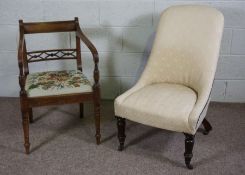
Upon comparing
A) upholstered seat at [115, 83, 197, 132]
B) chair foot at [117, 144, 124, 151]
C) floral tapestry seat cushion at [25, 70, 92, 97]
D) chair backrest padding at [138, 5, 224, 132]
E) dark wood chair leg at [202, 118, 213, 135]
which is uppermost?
chair backrest padding at [138, 5, 224, 132]

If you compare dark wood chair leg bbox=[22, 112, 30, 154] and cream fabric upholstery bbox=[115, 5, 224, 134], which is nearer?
cream fabric upholstery bbox=[115, 5, 224, 134]

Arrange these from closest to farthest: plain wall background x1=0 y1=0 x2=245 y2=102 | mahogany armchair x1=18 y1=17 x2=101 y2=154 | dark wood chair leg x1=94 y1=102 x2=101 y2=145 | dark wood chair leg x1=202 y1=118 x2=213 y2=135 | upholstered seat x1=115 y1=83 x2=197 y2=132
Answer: upholstered seat x1=115 y1=83 x2=197 y2=132 → mahogany armchair x1=18 y1=17 x2=101 y2=154 → dark wood chair leg x1=94 y1=102 x2=101 y2=145 → dark wood chair leg x1=202 y1=118 x2=213 y2=135 → plain wall background x1=0 y1=0 x2=245 y2=102

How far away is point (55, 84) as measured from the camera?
194cm

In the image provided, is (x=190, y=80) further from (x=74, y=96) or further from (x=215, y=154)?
(x=74, y=96)

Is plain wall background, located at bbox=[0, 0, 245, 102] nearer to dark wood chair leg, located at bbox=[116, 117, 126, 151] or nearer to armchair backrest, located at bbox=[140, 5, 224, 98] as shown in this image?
armchair backrest, located at bbox=[140, 5, 224, 98]

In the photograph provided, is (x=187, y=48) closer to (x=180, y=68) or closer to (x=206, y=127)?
(x=180, y=68)

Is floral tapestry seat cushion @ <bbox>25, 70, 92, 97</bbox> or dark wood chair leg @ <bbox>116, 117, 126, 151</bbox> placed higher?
floral tapestry seat cushion @ <bbox>25, 70, 92, 97</bbox>

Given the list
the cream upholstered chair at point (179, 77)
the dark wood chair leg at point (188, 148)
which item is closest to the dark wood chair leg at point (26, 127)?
the cream upholstered chair at point (179, 77)

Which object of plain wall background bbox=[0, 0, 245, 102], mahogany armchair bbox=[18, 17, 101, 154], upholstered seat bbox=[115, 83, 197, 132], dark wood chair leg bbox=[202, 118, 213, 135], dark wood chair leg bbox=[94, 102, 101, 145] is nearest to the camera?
upholstered seat bbox=[115, 83, 197, 132]

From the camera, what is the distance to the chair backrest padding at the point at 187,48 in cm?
191

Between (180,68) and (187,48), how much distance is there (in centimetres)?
13

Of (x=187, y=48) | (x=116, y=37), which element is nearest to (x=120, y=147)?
(x=187, y=48)

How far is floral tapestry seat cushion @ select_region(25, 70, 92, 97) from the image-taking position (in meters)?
1.87

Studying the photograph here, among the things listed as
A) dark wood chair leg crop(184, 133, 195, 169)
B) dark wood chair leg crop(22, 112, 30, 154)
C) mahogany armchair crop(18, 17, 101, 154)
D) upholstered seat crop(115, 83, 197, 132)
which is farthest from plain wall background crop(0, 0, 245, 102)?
dark wood chair leg crop(184, 133, 195, 169)
